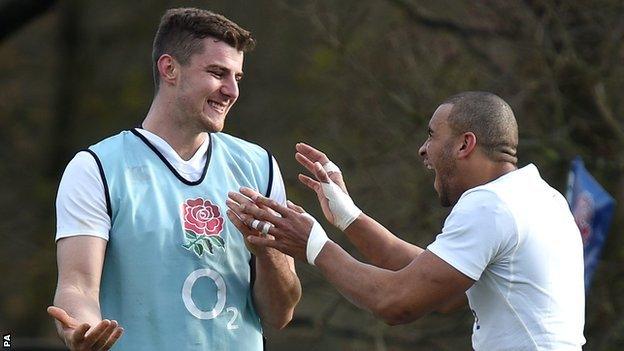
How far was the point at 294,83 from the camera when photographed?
12.7 m

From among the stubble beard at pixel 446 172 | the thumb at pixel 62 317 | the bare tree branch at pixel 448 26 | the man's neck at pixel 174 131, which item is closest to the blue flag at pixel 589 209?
the bare tree branch at pixel 448 26

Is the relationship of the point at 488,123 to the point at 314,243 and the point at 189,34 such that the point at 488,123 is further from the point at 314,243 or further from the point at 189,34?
the point at 189,34

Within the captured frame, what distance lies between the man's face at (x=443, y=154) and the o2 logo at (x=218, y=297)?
91cm

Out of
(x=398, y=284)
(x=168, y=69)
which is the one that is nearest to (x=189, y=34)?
(x=168, y=69)

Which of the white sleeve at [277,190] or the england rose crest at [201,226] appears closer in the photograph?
the england rose crest at [201,226]

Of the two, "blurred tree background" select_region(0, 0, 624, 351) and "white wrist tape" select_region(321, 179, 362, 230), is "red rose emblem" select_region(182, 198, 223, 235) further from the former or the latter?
"blurred tree background" select_region(0, 0, 624, 351)

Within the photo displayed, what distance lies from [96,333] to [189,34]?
1.32 m

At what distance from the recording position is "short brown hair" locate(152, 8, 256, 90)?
485cm

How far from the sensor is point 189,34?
4859 millimetres

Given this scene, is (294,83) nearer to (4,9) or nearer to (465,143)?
(4,9)

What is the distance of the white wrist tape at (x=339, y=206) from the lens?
5055mm

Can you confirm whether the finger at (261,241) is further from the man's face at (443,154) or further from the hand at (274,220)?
the man's face at (443,154)

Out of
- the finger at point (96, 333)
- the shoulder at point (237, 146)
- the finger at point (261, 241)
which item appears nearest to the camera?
the finger at point (96, 333)

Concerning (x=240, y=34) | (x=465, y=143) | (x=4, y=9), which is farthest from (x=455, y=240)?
(x=4, y=9)
